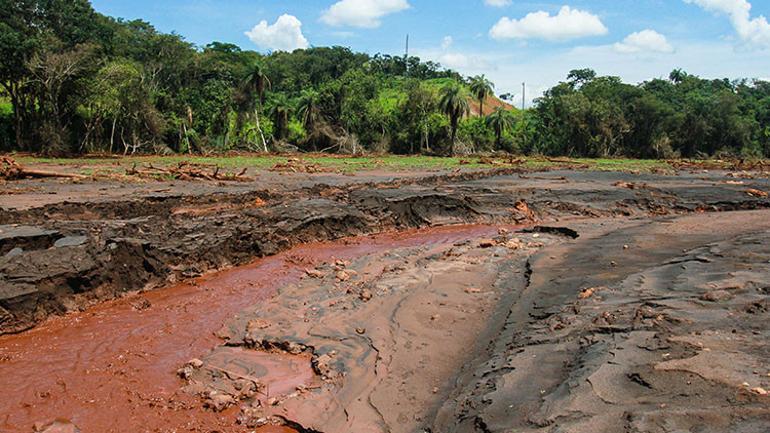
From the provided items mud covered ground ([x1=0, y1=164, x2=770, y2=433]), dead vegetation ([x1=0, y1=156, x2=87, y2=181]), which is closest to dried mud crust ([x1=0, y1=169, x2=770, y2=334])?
mud covered ground ([x1=0, y1=164, x2=770, y2=433])

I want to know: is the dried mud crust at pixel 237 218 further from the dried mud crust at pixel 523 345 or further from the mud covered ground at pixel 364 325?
the dried mud crust at pixel 523 345

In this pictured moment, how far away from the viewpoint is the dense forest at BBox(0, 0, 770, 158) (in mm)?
31484

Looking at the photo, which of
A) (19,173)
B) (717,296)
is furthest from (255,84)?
(717,296)

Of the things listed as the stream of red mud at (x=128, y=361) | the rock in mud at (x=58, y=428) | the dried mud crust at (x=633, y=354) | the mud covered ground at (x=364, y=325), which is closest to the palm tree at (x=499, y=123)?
the mud covered ground at (x=364, y=325)

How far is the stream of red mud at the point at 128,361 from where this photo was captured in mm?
5418

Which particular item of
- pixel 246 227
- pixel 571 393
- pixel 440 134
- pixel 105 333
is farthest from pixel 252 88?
pixel 571 393

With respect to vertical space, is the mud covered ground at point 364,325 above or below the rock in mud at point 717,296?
below

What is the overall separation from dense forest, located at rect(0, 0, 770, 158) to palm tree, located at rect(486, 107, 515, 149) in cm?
18

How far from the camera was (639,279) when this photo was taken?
25.2ft

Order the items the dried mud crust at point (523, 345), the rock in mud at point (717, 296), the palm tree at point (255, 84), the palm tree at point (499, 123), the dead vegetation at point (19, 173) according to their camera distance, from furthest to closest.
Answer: the palm tree at point (499, 123) < the palm tree at point (255, 84) < the dead vegetation at point (19, 173) < the rock in mud at point (717, 296) < the dried mud crust at point (523, 345)

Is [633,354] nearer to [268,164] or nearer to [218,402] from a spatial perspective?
[218,402]

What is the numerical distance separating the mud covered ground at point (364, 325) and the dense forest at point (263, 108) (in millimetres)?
20978

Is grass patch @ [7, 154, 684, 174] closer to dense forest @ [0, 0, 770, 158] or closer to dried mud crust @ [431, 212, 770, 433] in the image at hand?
dense forest @ [0, 0, 770, 158]

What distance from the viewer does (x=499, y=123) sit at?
169ft
